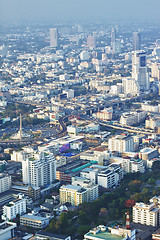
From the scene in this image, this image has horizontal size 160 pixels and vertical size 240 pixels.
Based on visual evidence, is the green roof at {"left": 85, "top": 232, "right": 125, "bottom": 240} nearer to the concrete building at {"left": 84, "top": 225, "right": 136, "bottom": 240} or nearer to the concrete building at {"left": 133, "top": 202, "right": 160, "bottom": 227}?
the concrete building at {"left": 84, "top": 225, "right": 136, "bottom": 240}

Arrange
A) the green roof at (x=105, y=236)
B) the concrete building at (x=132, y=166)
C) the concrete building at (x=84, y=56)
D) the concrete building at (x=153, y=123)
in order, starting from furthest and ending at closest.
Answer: the concrete building at (x=84, y=56), the concrete building at (x=153, y=123), the concrete building at (x=132, y=166), the green roof at (x=105, y=236)

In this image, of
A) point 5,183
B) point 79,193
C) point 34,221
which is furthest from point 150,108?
point 34,221

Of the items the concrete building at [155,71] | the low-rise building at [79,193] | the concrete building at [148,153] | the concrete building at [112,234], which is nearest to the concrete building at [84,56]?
the concrete building at [155,71]

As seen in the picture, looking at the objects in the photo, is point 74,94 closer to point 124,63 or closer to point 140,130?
point 140,130

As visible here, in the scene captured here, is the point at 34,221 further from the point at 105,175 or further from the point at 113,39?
the point at 113,39

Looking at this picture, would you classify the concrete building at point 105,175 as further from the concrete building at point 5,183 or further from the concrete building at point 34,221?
the concrete building at point 34,221
